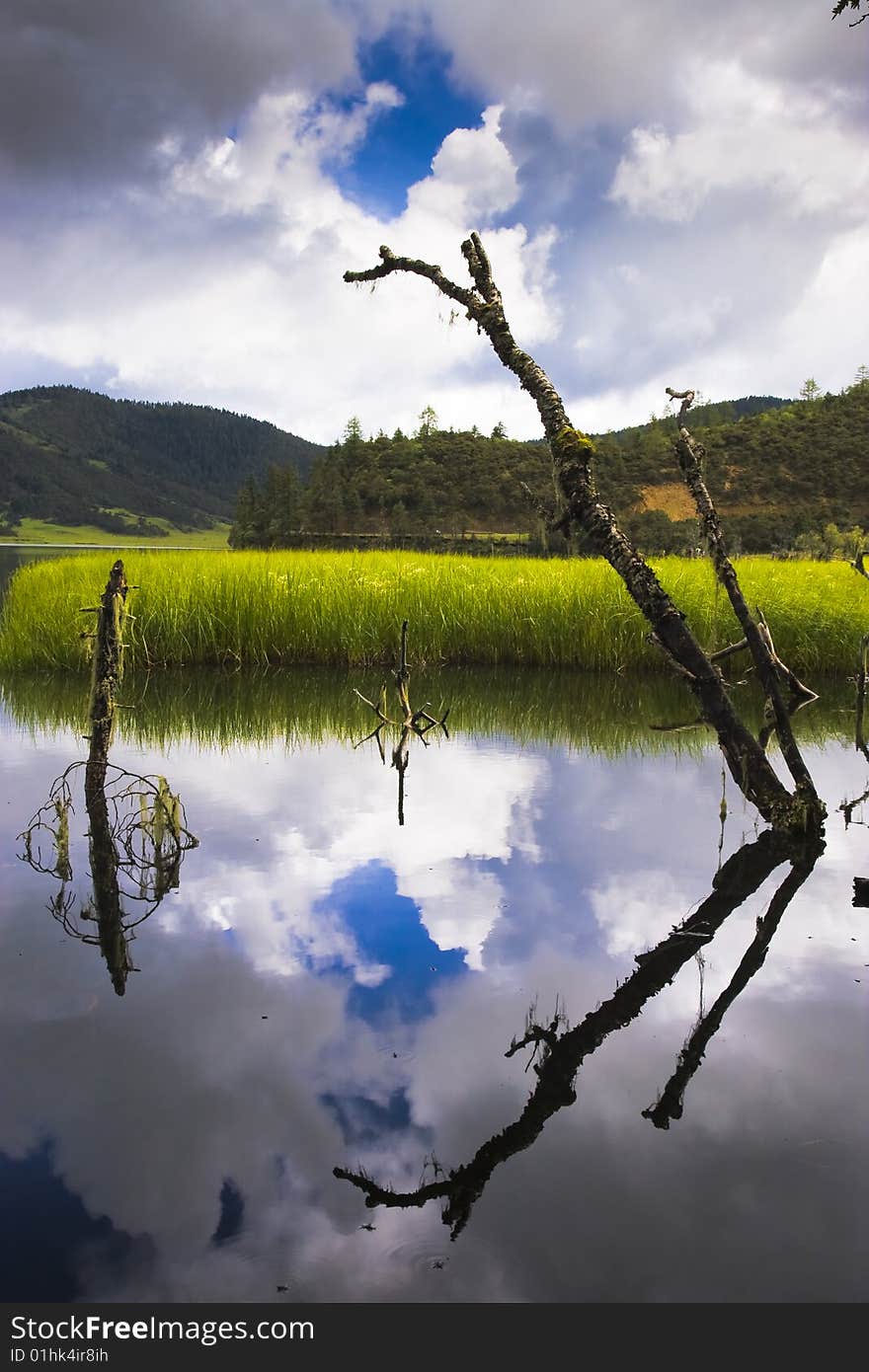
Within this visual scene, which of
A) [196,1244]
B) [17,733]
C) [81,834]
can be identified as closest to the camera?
[196,1244]

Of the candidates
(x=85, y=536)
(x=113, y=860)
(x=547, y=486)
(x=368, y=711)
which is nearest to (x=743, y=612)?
(x=113, y=860)

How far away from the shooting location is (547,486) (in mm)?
52375

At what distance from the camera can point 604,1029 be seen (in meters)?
3.83

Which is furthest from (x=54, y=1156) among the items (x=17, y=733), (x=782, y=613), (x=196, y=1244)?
(x=782, y=613)

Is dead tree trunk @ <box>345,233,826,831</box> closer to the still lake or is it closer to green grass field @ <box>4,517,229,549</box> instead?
the still lake

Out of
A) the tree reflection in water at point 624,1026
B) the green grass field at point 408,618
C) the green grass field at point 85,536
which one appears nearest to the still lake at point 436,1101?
the tree reflection in water at point 624,1026

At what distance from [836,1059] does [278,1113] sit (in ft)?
6.67

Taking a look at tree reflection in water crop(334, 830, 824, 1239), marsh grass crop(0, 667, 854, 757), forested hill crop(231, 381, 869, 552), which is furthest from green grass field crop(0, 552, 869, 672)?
forested hill crop(231, 381, 869, 552)

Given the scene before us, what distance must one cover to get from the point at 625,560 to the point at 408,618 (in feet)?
31.3

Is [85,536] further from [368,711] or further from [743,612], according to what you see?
[743,612]

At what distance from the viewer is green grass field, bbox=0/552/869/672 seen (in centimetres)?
1516

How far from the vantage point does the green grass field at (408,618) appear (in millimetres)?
15156
